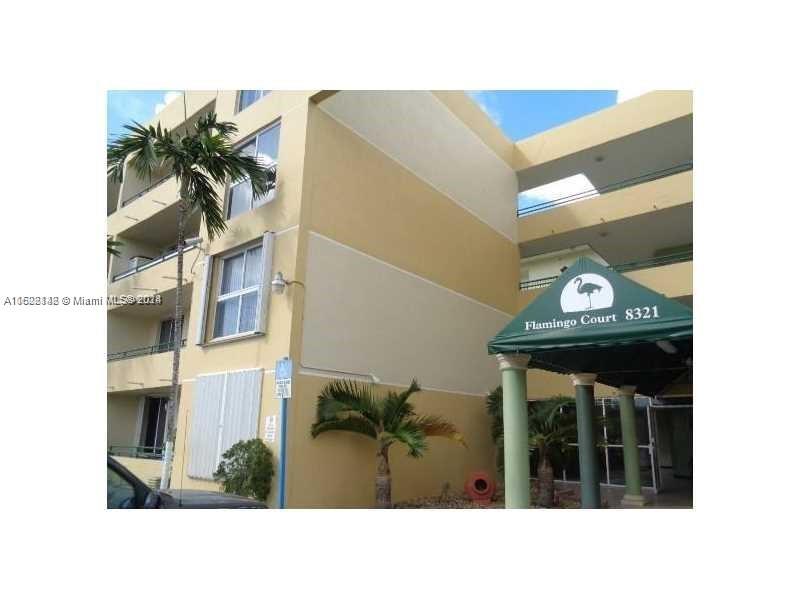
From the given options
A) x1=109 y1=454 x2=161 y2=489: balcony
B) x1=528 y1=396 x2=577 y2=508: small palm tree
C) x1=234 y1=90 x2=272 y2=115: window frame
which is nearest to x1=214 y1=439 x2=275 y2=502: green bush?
x1=109 y1=454 x2=161 y2=489: balcony

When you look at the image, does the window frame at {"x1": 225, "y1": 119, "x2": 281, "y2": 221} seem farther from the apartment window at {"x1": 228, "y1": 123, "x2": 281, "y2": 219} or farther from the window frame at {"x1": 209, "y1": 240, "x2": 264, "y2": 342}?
the window frame at {"x1": 209, "y1": 240, "x2": 264, "y2": 342}

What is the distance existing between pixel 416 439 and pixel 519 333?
4.17 meters

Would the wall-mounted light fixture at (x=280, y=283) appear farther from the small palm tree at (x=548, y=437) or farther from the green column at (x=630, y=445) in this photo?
the green column at (x=630, y=445)

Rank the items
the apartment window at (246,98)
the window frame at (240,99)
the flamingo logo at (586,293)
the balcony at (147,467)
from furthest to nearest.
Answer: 1. the balcony at (147,467)
2. the apartment window at (246,98)
3. the window frame at (240,99)
4. the flamingo logo at (586,293)

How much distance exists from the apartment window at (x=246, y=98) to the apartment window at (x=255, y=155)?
1.28 metres

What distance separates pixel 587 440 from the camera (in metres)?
8.90

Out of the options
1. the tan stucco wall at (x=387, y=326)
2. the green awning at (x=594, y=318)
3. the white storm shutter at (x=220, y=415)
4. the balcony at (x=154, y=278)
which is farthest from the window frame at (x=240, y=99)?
the green awning at (x=594, y=318)

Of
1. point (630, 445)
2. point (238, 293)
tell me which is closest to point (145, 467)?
point (238, 293)

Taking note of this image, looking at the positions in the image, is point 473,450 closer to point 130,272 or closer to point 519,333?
point 519,333

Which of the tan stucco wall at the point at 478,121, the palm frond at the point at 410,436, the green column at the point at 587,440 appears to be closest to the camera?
the green column at the point at 587,440

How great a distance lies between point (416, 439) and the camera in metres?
10.1

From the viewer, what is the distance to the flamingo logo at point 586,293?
6.29 metres

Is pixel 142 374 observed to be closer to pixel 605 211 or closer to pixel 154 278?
pixel 154 278

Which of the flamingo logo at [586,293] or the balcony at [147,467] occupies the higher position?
the flamingo logo at [586,293]
